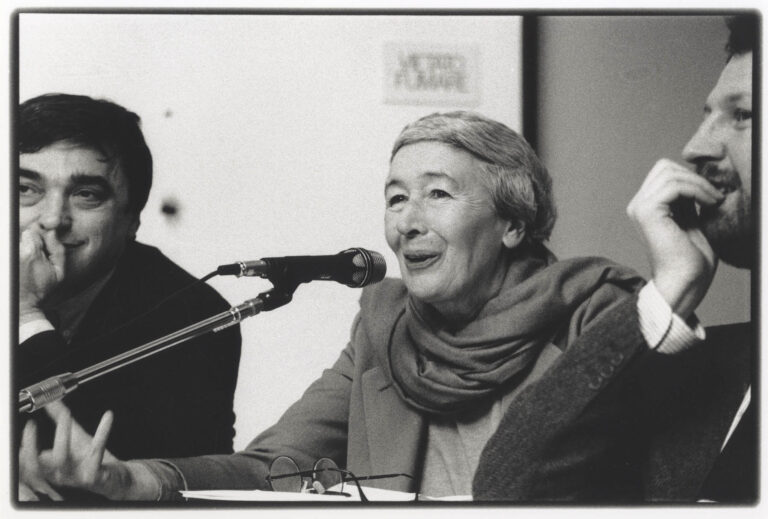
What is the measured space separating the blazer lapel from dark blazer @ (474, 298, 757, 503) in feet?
0.47

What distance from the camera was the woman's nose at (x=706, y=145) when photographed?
Answer: 2172mm

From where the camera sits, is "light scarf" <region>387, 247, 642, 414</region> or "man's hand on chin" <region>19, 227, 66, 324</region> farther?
"man's hand on chin" <region>19, 227, 66, 324</region>

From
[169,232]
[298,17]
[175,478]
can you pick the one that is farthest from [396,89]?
[175,478]

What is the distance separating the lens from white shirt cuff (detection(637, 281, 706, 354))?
2.07 m

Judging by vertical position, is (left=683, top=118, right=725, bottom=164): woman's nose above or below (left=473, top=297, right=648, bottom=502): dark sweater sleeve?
above

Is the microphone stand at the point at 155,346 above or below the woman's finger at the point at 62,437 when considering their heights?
above

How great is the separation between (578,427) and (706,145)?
665 mm

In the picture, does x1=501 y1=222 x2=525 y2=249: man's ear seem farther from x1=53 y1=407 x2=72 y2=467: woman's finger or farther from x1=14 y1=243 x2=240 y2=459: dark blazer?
x1=53 y1=407 x2=72 y2=467: woman's finger

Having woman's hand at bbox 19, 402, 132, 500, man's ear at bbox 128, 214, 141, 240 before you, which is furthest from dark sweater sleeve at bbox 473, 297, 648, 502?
man's ear at bbox 128, 214, 141, 240

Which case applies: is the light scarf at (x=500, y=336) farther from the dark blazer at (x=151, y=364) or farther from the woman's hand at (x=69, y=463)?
the woman's hand at (x=69, y=463)

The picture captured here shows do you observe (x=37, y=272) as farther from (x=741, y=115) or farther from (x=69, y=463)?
(x=741, y=115)

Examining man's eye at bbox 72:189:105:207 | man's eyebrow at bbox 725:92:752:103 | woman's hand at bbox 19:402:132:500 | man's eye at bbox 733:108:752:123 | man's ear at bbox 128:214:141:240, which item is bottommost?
woman's hand at bbox 19:402:132:500

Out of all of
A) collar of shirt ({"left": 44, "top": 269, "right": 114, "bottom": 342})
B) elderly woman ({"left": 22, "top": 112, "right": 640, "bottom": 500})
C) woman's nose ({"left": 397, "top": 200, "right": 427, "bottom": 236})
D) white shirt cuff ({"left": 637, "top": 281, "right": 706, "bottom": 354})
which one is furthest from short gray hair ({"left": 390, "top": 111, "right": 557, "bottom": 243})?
collar of shirt ({"left": 44, "top": 269, "right": 114, "bottom": 342})

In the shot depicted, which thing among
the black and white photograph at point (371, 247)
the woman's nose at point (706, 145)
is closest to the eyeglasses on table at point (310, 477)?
the black and white photograph at point (371, 247)
